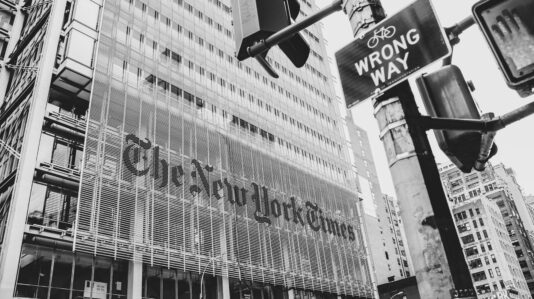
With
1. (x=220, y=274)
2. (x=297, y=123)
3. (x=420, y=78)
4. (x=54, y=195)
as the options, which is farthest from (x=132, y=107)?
(x=420, y=78)

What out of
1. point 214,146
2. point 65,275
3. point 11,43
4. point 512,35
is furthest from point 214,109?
point 512,35

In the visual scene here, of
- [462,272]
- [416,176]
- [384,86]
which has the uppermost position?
[384,86]

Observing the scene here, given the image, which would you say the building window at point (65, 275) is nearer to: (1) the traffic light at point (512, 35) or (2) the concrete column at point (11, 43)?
(2) the concrete column at point (11, 43)

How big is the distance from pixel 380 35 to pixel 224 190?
2704cm

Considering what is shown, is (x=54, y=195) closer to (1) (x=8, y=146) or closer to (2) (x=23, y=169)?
(2) (x=23, y=169)

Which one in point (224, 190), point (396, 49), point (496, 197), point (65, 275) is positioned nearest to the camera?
point (396, 49)

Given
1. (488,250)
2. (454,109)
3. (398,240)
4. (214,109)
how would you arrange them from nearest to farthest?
(454,109) → (214,109) → (488,250) → (398,240)

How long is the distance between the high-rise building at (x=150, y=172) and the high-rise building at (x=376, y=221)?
34.9 metres

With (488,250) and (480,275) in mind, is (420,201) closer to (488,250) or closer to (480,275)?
(480,275)

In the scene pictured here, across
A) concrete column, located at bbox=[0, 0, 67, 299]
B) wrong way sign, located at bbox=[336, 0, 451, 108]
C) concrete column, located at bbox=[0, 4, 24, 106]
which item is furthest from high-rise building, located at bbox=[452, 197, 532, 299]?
wrong way sign, located at bbox=[336, 0, 451, 108]

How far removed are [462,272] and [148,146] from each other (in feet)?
82.1

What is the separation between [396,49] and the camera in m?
2.86

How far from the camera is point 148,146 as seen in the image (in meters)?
25.8

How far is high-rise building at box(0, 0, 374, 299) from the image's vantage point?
21.7 m
